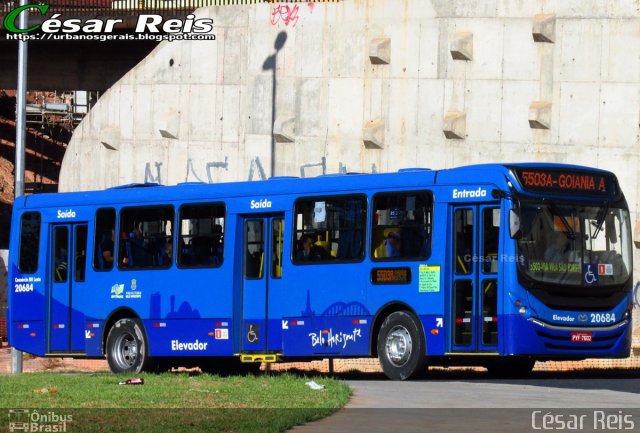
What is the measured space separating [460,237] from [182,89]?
56.8ft

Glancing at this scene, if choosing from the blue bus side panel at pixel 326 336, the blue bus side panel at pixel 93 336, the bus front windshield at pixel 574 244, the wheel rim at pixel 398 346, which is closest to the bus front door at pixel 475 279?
the bus front windshield at pixel 574 244

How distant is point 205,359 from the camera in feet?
80.4

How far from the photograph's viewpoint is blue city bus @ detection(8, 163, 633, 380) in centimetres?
1994

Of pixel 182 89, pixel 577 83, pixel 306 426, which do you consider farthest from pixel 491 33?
pixel 306 426

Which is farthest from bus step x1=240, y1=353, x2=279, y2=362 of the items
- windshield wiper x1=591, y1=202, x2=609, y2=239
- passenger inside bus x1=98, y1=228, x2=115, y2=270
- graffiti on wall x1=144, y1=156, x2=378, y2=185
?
graffiti on wall x1=144, y1=156, x2=378, y2=185

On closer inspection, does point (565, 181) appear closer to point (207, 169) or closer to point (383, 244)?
point (383, 244)

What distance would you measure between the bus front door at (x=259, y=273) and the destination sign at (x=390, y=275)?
6.28ft

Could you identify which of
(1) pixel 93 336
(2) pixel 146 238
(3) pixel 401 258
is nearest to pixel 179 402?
(3) pixel 401 258

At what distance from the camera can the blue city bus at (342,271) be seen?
19938mm

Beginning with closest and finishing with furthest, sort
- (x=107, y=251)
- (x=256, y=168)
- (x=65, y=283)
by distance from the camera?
(x=107, y=251)
(x=65, y=283)
(x=256, y=168)

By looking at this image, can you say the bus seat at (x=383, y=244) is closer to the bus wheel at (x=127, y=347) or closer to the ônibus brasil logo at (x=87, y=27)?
the bus wheel at (x=127, y=347)

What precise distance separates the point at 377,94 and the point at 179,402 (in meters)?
19.0

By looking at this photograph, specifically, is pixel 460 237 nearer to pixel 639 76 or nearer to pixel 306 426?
pixel 306 426

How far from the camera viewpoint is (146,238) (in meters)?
24.2
